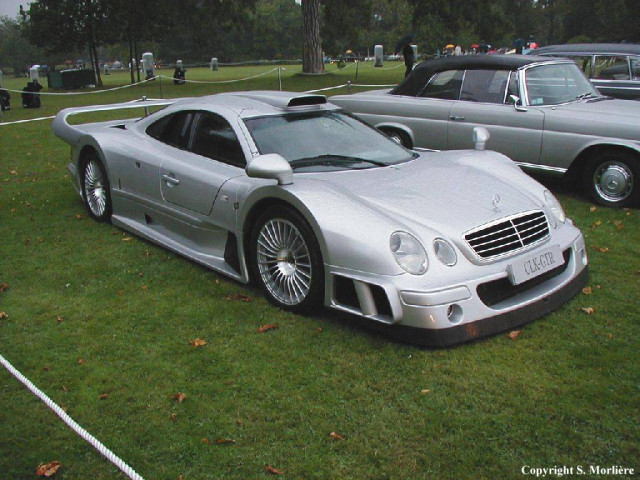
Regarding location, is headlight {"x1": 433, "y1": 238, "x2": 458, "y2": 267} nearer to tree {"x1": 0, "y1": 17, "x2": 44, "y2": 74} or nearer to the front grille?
the front grille

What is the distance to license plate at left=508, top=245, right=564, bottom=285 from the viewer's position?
3.89 meters

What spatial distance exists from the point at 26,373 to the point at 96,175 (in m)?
3.14

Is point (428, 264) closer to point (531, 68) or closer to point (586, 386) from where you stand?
point (586, 386)

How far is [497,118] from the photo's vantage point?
737 cm

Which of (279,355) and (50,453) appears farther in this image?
→ (279,355)

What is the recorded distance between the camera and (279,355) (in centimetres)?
387

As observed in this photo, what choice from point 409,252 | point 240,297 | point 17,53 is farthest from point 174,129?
point 17,53

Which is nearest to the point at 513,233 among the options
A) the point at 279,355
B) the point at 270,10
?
the point at 279,355

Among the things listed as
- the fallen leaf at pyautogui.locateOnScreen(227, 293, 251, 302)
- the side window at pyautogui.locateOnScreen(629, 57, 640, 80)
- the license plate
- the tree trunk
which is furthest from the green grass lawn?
the tree trunk

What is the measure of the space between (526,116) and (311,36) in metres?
24.1

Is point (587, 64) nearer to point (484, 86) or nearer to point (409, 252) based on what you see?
point (484, 86)

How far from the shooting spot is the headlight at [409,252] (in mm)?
3746

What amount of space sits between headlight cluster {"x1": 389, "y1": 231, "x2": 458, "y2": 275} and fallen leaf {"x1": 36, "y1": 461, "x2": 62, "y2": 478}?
6.57 feet

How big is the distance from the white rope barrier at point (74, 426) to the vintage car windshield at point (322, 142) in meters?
2.18
